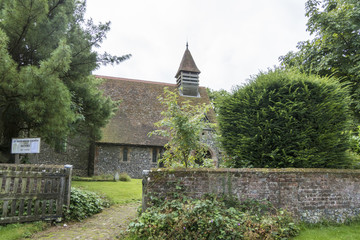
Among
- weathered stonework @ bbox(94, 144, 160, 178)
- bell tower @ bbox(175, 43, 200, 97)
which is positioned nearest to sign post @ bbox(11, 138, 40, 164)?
weathered stonework @ bbox(94, 144, 160, 178)

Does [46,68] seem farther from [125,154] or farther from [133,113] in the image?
[133,113]

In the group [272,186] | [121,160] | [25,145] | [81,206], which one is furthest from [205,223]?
[121,160]

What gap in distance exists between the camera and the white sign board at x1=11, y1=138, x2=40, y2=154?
7895mm

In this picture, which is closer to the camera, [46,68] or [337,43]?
[46,68]

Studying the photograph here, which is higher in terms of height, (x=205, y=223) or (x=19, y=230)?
(x=205, y=223)

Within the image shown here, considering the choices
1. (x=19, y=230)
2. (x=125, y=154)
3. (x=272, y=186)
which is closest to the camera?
(x=19, y=230)

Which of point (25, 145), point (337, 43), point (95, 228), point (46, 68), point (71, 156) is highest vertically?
point (337, 43)

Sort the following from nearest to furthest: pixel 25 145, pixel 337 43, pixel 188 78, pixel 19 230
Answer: pixel 19 230 < pixel 25 145 < pixel 337 43 < pixel 188 78

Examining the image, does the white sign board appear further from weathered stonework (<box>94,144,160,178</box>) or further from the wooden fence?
weathered stonework (<box>94,144,160,178</box>)

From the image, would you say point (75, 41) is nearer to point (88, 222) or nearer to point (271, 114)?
point (88, 222)

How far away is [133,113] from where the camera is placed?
23422 mm

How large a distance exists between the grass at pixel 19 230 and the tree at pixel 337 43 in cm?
1154

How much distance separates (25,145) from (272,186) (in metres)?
6.84

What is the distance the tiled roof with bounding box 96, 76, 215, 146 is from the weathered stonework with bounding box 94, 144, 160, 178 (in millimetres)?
662
